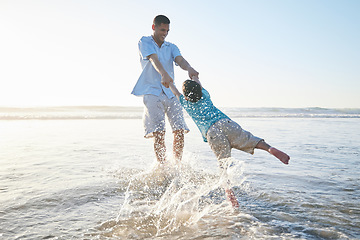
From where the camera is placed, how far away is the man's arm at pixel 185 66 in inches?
143

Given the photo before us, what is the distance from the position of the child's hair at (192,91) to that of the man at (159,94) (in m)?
0.67

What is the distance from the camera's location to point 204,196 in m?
3.22

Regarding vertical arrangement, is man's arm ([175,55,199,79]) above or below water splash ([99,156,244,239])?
above

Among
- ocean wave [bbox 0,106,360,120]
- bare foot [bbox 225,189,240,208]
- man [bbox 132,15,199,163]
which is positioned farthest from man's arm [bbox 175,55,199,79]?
ocean wave [bbox 0,106,360,120]

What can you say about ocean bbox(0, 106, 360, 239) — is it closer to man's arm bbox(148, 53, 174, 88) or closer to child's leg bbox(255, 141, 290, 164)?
child's leg bbox(255, 141, 290, 164)

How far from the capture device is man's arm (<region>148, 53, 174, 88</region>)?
129 inches

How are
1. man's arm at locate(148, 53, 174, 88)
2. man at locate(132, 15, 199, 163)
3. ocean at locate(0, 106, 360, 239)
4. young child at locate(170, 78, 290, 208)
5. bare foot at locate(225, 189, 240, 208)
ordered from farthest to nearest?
man at locate(132, 15, 199, 163), man's arm at locate(148, 53, 174, 88), young child at locate(170, 78, 290, 208), bare foot at locate(225, 189, 240, 208), ocean at locate(0, 106, 360, 239)

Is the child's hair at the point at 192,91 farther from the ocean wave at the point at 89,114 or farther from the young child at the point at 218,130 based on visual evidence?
the ocean wave at the point at 89,114

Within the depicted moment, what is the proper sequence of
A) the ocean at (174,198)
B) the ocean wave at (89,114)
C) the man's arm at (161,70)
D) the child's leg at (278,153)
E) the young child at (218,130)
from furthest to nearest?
the ocean wave at (89,114) < the man's arm at (161,70) < the young child at (218,130) < the child's leg at (278,153) < the ocean at (174,198)

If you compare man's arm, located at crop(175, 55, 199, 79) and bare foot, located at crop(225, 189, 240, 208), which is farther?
man's arm, located at crop(175, 55, 199, 79)

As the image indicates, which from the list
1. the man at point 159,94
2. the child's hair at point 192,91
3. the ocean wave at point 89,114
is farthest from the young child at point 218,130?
the ocean wave at point 89,114

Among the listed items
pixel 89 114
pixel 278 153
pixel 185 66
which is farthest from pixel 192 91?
pixel 89 114

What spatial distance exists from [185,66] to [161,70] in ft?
1.79

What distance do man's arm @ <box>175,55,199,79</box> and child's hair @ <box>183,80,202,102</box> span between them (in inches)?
19.6
